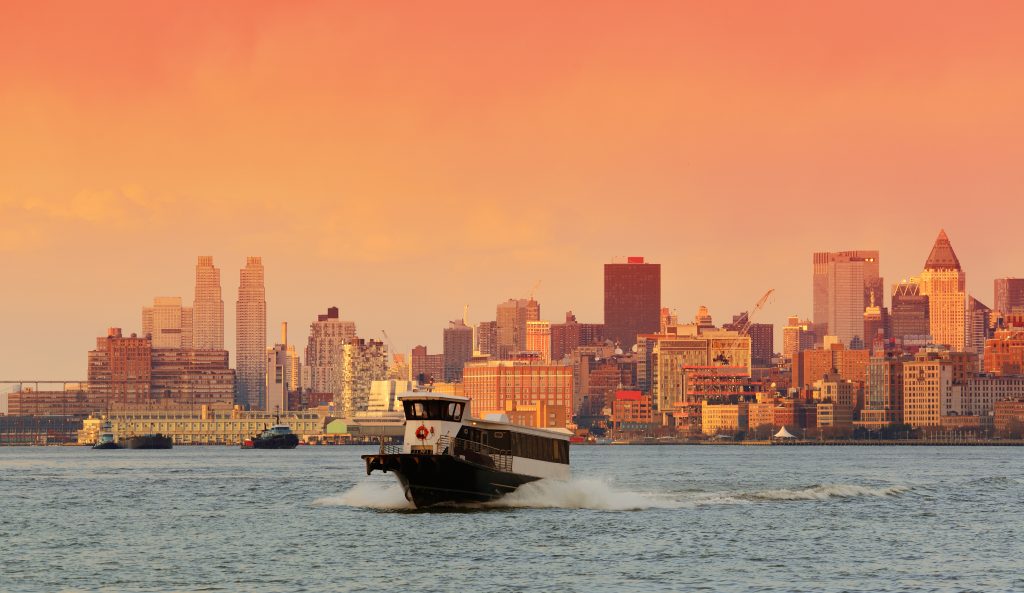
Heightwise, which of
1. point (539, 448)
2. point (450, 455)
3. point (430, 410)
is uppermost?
point (430, 410)

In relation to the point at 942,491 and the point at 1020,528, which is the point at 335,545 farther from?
the point at 942,491

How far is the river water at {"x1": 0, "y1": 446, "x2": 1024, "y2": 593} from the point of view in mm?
74750

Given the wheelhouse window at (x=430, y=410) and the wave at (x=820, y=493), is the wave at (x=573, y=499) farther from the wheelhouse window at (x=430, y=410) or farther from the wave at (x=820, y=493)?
the wave at (x=820, y=493)

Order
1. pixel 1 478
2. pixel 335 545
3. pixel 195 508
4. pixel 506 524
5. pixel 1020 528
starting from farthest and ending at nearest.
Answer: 1. pixel 1 478
2. pixel 195 508
3. pixel 1020 528
4. pixel 506 524
5. pixel 335 545

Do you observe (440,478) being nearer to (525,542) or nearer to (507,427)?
(507,427)

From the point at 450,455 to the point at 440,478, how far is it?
6.72 ft

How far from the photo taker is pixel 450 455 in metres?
98.2

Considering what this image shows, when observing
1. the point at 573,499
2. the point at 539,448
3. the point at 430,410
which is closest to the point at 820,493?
the point at 573,499

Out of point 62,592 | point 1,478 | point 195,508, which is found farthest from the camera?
point 1,478

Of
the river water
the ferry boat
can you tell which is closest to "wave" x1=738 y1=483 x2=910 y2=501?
the river water

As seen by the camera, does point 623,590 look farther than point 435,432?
No

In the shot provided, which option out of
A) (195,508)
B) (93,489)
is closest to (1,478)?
(93,489)

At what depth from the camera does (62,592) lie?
7075cm

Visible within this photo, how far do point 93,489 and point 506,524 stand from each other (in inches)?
2586
